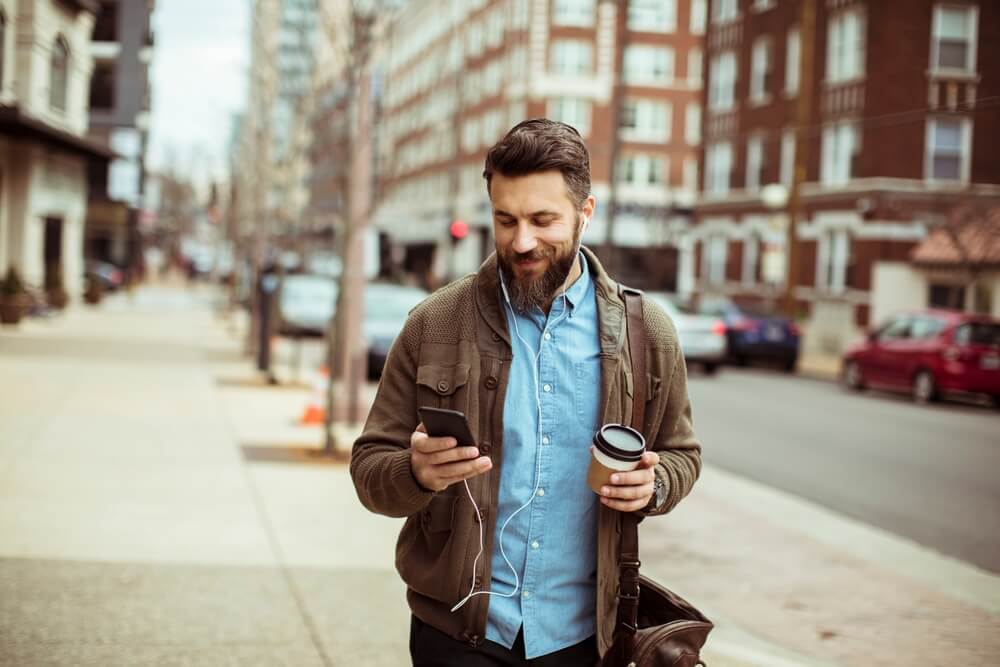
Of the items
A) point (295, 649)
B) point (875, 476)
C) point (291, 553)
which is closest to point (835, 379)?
point (875, 476)

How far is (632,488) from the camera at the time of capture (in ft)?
8.83

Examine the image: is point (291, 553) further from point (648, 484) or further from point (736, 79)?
point (736, 79)

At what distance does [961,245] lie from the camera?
27.9 metres

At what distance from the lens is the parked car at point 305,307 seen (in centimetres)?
3170

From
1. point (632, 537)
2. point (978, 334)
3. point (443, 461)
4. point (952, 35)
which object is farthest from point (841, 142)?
point (443, 461)

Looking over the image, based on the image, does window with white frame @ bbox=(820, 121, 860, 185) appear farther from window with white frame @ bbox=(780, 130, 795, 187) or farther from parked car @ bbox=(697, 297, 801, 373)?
parked car @ bbox=(697, 297, 801, 373)

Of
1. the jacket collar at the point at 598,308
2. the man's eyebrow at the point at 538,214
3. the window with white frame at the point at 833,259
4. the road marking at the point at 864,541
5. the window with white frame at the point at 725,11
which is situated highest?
the window with white frame at the point at 725,11

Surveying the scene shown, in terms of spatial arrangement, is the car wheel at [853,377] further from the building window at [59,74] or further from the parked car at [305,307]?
the building window at [59,74]

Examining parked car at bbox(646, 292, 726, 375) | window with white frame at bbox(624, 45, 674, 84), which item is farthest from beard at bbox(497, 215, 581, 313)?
window with white frame at bbox(624, 45, 674, 84)

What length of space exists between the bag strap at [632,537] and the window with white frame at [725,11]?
4181 cm

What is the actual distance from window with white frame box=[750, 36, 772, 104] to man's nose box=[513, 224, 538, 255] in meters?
40.3

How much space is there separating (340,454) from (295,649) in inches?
236

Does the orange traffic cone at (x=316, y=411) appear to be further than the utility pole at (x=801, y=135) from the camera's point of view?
No

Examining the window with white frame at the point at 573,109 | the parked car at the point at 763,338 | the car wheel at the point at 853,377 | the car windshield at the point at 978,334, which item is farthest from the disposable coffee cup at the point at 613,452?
the window with white frame at the point at 573,109
